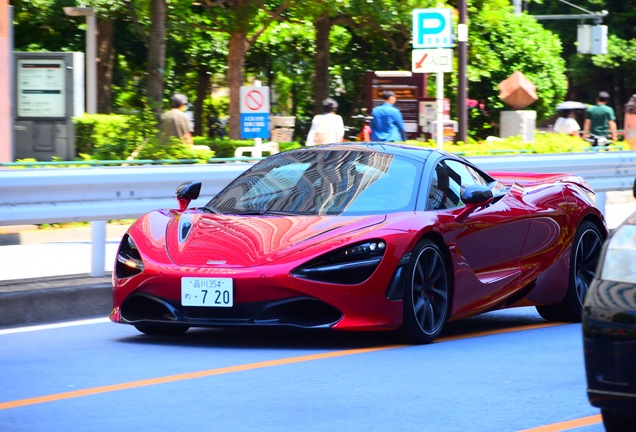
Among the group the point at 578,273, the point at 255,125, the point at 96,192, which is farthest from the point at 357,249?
the point at 255,125

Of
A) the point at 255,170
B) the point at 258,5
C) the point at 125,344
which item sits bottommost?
the point at 125,344

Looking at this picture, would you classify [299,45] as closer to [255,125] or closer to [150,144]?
[255,125]

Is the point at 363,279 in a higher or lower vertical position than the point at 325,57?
lower

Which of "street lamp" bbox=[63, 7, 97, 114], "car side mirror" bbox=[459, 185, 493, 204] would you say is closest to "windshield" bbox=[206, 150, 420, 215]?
"car side mirror" bbox=[459, 185, 493, 204]

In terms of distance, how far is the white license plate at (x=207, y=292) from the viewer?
746cm

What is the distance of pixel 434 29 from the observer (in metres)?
18.2

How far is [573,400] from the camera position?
6281 millimetres

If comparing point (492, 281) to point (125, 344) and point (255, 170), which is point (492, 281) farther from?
point (125, 344)

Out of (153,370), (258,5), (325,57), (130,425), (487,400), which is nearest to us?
(130,425)

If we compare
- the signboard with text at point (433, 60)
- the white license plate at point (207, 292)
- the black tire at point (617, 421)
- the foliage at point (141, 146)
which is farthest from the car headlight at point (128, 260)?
the signboard with text at point (433, 60)

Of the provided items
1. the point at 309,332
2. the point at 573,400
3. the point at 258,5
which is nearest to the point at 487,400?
the point at 573,400

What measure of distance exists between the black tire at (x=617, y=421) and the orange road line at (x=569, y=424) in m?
A: 0.40

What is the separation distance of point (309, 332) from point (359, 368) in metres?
1.30

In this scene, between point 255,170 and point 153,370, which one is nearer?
point 153,370
